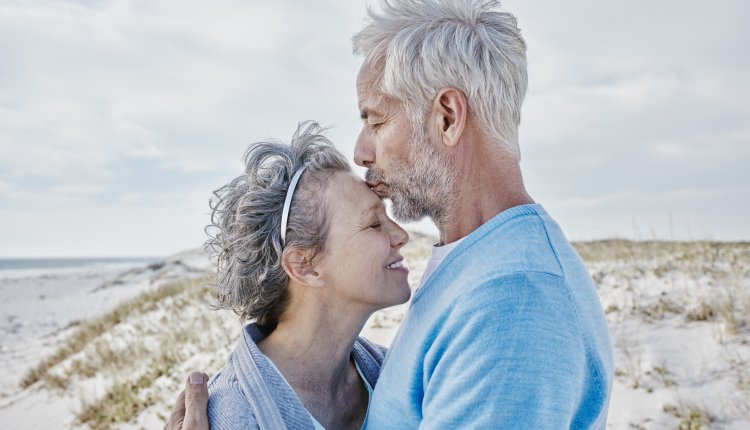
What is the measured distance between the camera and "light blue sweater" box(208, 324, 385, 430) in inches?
92.1

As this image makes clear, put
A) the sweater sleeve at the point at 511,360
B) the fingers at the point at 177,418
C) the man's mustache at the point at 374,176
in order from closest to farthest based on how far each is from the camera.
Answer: the sweater sleeve at the point at 511,360
the man's mustache at the point at 374,176
the fingers at the point at 177,418

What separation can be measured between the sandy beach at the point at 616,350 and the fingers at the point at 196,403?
6.40ft

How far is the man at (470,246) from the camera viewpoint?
162cm

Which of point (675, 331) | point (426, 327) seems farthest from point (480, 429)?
point (675, 331)

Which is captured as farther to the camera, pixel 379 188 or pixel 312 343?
pixel 312 343

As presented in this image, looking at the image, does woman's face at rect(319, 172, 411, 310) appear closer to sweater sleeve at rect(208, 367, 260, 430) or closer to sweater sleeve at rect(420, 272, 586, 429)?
sweater sleeve at rect(208, 367, 260, 430)

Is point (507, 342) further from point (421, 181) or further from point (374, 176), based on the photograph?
point (374, 176)

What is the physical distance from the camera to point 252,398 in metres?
2.37

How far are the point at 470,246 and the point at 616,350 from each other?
494 cm

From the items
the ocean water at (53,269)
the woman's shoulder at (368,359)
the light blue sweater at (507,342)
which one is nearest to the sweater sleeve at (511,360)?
the light blue sweater at (507,342)

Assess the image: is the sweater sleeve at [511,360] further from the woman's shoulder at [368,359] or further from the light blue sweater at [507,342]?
the woman's shoulder at [368,359]

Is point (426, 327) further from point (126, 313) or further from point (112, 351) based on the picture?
point (126, 313)

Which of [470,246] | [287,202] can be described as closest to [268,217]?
[287,202]

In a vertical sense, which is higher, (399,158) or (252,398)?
(399,158)
